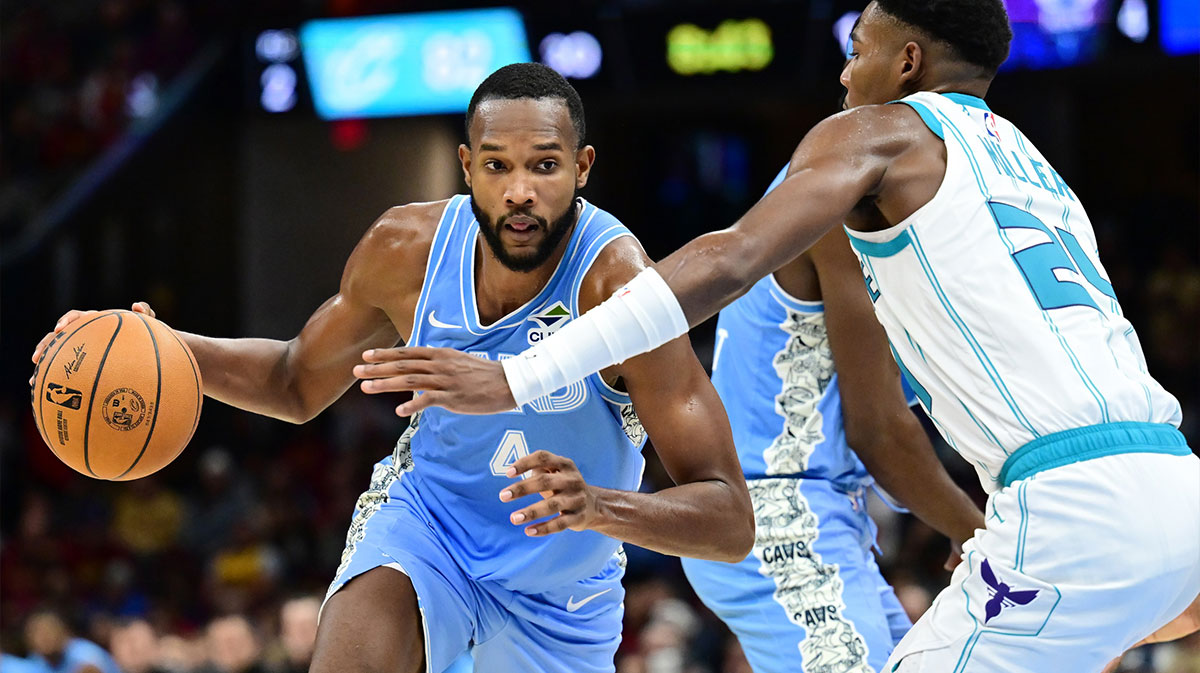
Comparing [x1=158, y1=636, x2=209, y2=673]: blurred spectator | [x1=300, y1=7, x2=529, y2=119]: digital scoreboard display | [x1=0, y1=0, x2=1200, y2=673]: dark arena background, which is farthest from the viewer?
A: [x1=300, y1=7, x2=529, y2=119]: digital scoreboard display

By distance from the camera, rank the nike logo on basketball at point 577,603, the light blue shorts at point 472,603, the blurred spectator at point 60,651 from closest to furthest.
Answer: the light blue shorts at point 472,603 → the nike logo on basketball at point 577,603 → the blurred spectator at point 60,651

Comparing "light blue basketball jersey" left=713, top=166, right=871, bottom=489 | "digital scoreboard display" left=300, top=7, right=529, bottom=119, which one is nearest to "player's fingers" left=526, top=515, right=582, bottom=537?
"light blue basketball jersey" left=713, top=166, right=871, bottom=489

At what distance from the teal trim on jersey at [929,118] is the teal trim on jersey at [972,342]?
22 centimetres

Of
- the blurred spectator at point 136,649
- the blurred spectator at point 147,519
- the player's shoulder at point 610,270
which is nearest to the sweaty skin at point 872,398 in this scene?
the player's shoulder at point 610,270

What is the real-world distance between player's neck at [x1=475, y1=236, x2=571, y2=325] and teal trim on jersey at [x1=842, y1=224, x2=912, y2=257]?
32.0 inches

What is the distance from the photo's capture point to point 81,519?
42.6 ft

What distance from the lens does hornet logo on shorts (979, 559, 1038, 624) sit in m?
A: 2.60

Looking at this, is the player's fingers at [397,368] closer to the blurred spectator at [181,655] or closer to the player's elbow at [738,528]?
the player's elbow at [738,528]

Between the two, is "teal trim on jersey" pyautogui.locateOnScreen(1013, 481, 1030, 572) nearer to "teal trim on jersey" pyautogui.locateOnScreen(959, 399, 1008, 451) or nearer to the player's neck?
"teal trim on jersey" pyautogui.locateOnScreen(959, 399, 1008, 451)

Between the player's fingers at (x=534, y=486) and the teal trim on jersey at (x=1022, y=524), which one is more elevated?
the player's fingers at (x=534, y=486)

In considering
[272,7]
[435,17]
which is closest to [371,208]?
[272,7]

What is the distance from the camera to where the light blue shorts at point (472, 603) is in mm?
3250

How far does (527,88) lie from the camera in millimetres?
3324

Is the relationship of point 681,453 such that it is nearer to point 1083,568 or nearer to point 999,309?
point 999,309
